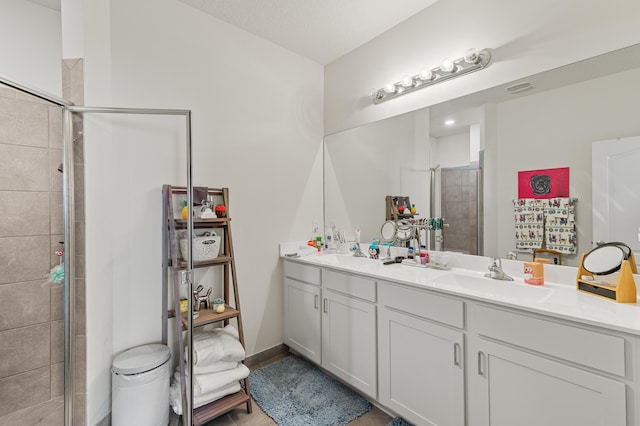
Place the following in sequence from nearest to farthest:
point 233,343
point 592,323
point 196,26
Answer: point 592,323 → point 233,343 → point 196,26

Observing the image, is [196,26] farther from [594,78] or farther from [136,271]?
[594,78]

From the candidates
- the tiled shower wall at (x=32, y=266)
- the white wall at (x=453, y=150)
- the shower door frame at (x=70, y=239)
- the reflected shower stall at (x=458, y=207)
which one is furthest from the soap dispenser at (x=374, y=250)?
the tiled shower wall at (x=32, y=266)

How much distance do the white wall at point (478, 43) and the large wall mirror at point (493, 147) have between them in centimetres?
7

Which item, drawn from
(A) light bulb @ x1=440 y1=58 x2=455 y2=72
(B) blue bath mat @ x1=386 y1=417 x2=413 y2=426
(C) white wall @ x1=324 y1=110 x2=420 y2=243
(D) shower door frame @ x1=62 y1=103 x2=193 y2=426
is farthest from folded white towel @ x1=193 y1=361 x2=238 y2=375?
(A) light bulb @ x1=440 y1=58 x2=455 y2=72

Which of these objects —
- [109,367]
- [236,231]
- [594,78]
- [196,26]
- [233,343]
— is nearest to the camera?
[594,78]

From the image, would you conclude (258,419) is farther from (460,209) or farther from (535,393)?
(460,209)

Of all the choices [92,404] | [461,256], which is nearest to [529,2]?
[461,256]

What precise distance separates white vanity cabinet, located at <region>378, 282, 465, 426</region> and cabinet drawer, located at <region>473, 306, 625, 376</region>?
129 mm

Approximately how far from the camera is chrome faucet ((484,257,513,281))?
161cm

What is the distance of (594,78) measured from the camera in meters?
1.40

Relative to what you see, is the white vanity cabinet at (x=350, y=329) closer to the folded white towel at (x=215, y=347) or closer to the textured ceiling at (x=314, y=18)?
the folded white towel at (x=215, y=347)

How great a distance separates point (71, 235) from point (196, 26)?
63.4 inches

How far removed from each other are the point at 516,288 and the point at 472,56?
140cm

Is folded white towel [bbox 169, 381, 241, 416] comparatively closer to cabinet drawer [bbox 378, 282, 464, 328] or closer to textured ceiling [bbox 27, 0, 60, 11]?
cabinet drawer [bbox 378, 282, 464, 328]
